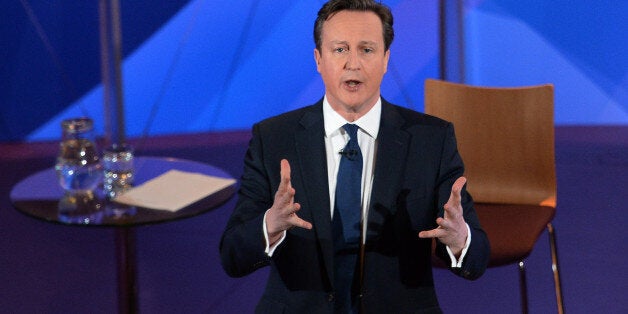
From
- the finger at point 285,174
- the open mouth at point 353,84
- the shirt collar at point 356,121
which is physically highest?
the open mouth at point 353,84

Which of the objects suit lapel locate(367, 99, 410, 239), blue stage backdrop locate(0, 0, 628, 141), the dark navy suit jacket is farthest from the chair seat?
blue stage backdrop locate(0, 0, 628, 141)

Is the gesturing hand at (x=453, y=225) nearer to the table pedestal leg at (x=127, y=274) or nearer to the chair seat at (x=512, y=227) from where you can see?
the chair seat at (x=512, y=227)

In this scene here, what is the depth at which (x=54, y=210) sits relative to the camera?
266cm

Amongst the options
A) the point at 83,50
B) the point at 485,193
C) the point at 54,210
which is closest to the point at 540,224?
the point at 485,193

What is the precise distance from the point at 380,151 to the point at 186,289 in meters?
2.03

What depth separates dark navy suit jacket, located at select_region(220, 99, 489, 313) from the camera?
78.7 inches

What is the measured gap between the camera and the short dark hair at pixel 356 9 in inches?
78.1

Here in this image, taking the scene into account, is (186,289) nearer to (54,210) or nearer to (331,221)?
(54,210)

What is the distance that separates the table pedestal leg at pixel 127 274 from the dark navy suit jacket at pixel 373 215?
42.7 inches

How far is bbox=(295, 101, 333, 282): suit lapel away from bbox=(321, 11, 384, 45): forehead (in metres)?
0.22

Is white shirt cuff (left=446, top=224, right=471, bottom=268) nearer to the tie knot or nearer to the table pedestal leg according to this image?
the tie knot

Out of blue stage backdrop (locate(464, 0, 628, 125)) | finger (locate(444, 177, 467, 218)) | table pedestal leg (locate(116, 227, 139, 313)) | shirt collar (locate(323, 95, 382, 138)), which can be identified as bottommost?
table pedestal leg (locate(116, 227, 139, 313))

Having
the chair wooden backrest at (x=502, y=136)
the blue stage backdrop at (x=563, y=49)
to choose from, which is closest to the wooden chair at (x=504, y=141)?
the chair wooden backrest at (x=502, y=136)

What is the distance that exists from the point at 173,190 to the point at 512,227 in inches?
45.1
